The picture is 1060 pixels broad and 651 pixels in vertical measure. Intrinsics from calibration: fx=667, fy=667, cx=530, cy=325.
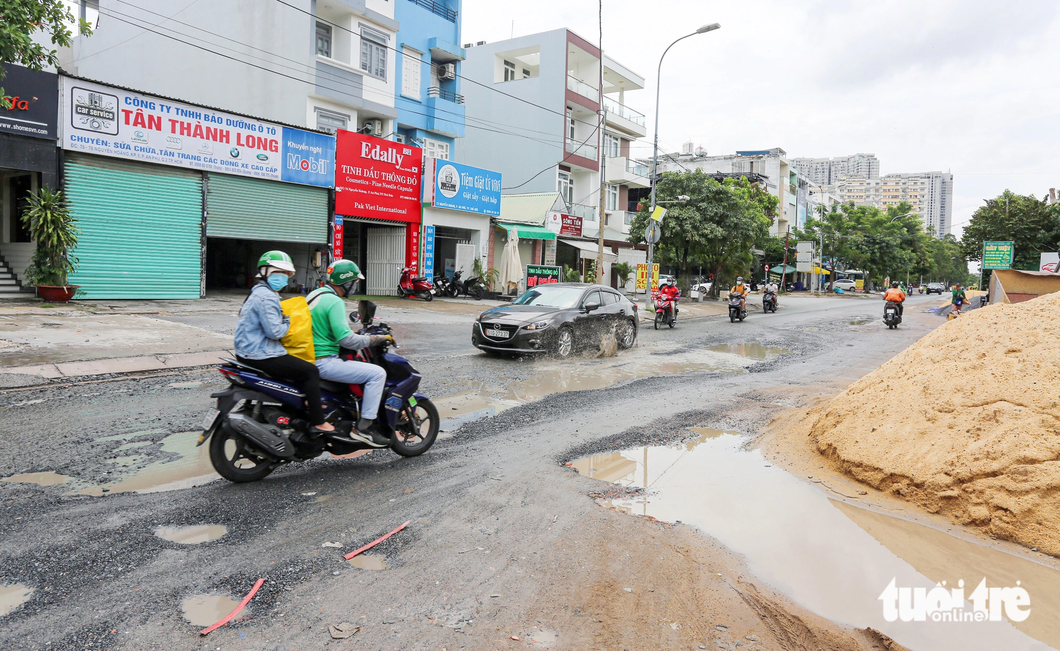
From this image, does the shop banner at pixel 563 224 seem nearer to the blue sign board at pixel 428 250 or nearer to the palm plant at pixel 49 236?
the blue sign board at pixel 428 250

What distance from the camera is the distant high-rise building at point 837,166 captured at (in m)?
176

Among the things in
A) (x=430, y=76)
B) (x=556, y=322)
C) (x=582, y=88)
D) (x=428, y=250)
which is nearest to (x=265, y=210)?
(x=428, y=250)

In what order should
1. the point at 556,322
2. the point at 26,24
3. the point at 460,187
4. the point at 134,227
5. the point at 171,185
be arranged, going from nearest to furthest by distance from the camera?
the point at 26,24
the point at 556,322
the point at 134,227
the point at 171,185
the point at 460,187

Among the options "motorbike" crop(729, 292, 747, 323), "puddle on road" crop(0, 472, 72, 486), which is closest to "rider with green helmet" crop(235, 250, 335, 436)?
"puddle on road" crop(0, 472, 72, 486)

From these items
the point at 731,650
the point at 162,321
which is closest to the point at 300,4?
the point at 162,321

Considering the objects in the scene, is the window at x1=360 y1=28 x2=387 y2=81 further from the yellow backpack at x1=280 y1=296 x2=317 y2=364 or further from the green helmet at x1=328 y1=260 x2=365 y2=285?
the yellow backpack at x1=280 y1=296 x2=317 y2=364

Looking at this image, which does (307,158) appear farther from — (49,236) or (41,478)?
(41,478)

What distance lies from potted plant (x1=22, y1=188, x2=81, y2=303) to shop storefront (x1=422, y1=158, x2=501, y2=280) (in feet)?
40.0

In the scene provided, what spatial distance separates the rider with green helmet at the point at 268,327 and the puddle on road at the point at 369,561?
157cm

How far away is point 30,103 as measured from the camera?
14.6m

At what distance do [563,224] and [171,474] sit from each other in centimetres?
2848

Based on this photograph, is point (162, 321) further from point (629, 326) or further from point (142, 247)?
point (629, 326)

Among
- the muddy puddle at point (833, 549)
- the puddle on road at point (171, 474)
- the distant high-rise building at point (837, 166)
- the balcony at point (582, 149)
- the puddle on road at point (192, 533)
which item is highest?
the distant high-rise building at point (837, 166)

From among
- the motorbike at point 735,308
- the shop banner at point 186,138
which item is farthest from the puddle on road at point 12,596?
the motorbike at point 735,308
